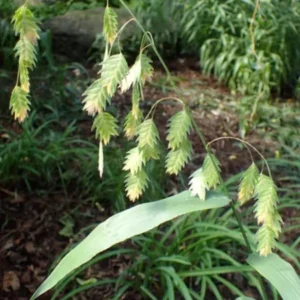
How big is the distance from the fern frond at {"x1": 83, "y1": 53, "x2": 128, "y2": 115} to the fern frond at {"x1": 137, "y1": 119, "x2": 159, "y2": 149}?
152 millimetres

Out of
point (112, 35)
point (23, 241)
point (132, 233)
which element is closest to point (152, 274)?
point (23, 241)

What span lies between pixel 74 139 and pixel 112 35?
2669mm

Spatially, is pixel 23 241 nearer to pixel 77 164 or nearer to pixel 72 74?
pixel 77 164

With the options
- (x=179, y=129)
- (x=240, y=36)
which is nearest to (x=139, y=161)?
(x=179, y=129)

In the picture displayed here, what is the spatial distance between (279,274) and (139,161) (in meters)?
0.41

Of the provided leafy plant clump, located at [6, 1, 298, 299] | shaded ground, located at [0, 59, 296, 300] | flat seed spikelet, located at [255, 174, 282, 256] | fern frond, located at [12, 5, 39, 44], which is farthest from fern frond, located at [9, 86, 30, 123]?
shaded ground, located at [0, 59, 296, 300]

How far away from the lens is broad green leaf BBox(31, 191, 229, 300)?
1.58 metres

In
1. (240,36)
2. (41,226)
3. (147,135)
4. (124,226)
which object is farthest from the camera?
(240,36)

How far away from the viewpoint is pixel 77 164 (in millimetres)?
3893

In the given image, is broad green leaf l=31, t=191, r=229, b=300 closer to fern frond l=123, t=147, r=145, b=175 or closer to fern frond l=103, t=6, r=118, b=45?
fern frond l=123, t=147, r=145, b=175

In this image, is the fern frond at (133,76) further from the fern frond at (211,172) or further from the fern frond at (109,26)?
the fern frond at (211,172)

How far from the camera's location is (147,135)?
4.99 ft

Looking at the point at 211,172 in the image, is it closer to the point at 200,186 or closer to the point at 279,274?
the point at 200,186

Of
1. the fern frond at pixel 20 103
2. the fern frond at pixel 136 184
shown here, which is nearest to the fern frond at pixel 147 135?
the fern frond at pixel 136 184
